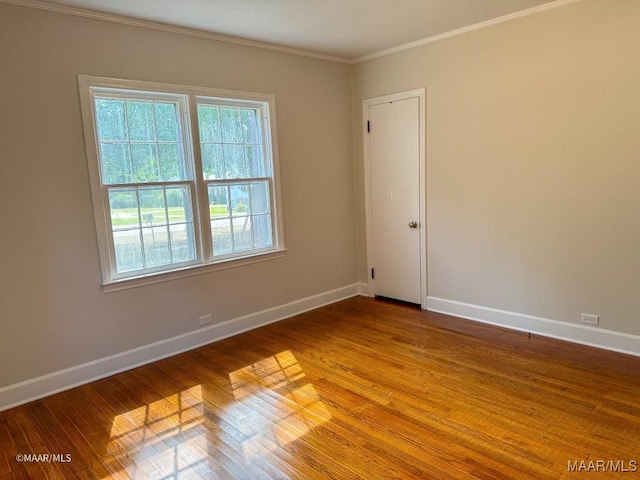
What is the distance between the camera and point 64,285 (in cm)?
306

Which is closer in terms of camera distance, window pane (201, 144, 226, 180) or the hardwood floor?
the hardwood floor

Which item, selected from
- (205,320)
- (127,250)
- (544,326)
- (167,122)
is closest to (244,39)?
(167,122)

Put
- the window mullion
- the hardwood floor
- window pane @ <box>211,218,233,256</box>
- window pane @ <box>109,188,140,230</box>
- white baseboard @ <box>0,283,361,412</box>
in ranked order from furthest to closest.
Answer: window pane @ <box>211,218,233,256</box>
the window mullion
window pane @ <box>109,188,140,230</box>
white baseboard @ <box>0,283,361,412</box>
the hardwood floor

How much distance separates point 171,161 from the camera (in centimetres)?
356

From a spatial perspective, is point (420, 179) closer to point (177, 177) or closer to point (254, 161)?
point (254, 161)

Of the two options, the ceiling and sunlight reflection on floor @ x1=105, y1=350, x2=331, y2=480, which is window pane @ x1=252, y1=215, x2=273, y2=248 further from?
the ceiling

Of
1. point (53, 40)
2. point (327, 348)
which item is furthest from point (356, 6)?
point (327, 348)

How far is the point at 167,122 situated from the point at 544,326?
3.68 metres

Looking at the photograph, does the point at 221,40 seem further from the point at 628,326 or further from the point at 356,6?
the point at 628,326

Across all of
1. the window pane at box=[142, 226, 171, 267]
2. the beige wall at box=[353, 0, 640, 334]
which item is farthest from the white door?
the window pane at box=[142, 226, 171, 267]

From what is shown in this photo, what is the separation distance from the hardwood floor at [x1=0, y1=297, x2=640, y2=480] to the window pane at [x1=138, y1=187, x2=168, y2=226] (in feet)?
3.87

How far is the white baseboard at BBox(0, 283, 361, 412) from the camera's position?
9.61ft

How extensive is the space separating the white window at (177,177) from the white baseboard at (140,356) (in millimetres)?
579

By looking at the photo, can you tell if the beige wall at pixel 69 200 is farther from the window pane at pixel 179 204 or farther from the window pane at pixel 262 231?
the window pane at pixel 179 204
